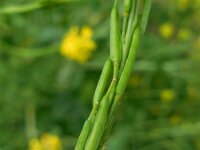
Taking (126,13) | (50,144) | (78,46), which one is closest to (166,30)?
(78,46)

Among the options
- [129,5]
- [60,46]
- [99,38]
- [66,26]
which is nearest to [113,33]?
[129,5]

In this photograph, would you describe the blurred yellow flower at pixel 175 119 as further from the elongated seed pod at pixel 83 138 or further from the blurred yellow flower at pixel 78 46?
the elongated seed pod at pixel 83 138

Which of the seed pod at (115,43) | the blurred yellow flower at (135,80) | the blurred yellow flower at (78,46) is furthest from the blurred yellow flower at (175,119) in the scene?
the seed pod at (115,43)

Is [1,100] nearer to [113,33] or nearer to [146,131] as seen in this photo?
[146,131]

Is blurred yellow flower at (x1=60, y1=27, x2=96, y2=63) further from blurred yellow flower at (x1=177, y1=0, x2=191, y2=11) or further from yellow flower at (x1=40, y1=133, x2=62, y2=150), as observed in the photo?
blurred yellow flower at (x1=177, y1=0, x2=191, y2=11)

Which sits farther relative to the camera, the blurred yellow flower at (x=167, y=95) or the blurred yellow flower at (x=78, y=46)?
the blurred yellow flower at (x=167, y=95)

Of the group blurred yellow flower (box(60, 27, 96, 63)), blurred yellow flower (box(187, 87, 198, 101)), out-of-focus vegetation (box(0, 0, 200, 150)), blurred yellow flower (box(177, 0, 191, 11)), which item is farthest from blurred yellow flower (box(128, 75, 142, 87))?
blurred yellow flower (box(60, 27, 96, 63))

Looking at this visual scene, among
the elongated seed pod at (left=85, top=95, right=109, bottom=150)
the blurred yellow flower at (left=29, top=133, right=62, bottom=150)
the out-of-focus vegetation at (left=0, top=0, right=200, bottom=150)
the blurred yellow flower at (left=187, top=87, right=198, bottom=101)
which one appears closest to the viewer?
the elongated seed pod at (left=85, top=95, right=109, bottom=150)
